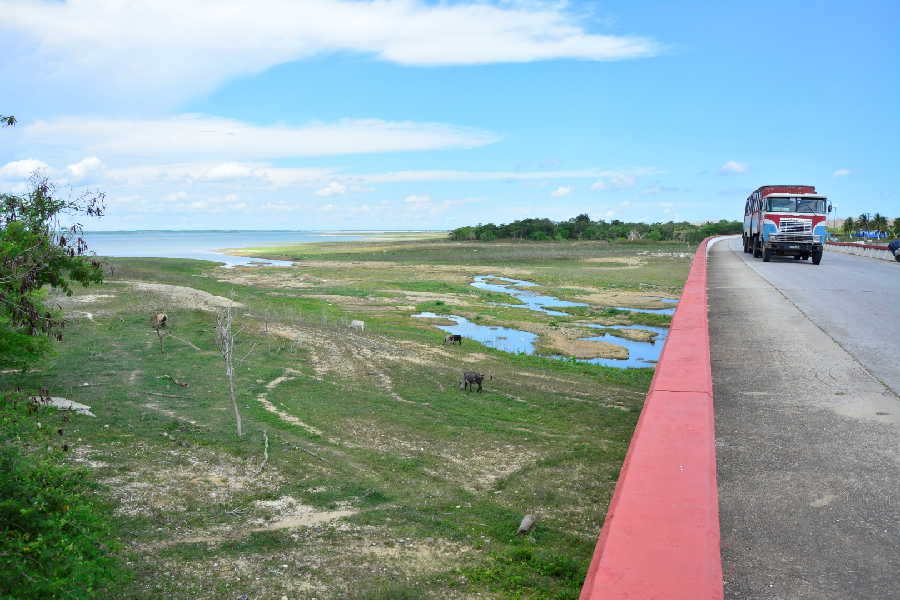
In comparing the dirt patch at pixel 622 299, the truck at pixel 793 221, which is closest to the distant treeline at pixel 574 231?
the dirt patch at pixel 622 299

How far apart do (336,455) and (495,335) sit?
16.9 meters

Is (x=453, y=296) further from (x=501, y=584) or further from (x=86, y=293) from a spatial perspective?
(x=501, y=584)

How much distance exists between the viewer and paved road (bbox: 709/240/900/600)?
2.94 metres

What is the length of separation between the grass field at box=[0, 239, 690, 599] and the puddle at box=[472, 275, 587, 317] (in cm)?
1147

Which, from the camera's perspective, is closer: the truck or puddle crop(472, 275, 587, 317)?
→ the truck

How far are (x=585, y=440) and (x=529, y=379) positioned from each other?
6.30 metres

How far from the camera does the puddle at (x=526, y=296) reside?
34.8 metres

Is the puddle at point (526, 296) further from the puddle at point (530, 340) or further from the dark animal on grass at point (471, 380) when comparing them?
the dark animal on grass at point (471, 380)

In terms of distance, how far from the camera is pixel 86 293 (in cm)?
2723

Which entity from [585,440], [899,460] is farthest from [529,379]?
[899,460]

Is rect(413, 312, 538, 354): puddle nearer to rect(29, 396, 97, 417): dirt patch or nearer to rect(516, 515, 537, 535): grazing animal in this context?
rect(29, 396, 97, 417): dirt patch

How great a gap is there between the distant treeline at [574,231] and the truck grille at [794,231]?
99751 mm

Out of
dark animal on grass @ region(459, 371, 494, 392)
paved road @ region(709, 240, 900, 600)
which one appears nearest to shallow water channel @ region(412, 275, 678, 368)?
dark animal on grass @ region(459, 371, 494, 392)

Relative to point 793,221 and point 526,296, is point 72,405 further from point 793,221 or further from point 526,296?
point 526,296
